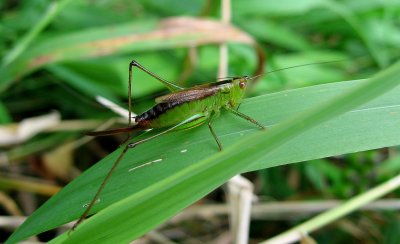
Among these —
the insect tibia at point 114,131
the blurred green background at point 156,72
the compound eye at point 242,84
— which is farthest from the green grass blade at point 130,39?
the insect tibia at point 114,131

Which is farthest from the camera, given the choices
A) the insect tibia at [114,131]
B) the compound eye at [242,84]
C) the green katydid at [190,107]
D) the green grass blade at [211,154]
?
the compound eye at [242,84]

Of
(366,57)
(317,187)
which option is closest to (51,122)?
(317,187)

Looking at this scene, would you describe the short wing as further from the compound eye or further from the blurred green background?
the blurred green background

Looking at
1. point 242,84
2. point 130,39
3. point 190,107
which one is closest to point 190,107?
point 190,107

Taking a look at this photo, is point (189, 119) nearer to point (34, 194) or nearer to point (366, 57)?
point (34, 194)

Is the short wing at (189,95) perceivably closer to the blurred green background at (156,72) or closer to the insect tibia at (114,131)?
the insect tibia at (114,131)

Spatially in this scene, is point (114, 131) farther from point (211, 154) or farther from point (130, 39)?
point (130, 39)

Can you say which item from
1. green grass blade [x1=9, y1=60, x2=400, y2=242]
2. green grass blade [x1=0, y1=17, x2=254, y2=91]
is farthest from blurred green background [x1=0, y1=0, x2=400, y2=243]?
green grass blade [x1=9, y1=60, x2=400, y2=242]
